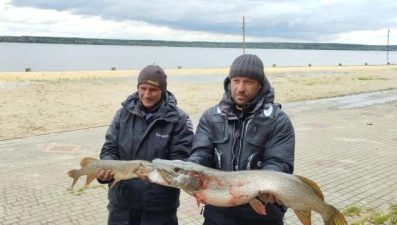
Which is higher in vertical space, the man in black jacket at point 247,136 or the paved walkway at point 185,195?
the man in black jacket at point 247,136

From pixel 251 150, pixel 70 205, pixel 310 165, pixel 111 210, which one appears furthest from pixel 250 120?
pixel 310 165

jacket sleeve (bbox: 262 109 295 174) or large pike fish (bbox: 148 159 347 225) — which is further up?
jacket sleeve (bbox: 262 109 295 174)

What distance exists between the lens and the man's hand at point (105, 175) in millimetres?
3678

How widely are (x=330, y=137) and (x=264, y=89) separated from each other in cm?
913

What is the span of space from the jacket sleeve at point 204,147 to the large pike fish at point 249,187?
36 centimetres

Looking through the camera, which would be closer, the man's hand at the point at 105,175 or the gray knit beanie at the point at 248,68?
the gray knit beanie at the point at 248,68

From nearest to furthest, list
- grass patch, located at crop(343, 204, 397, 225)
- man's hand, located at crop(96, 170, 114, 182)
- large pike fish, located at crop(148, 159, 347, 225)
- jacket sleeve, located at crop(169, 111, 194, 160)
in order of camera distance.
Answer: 1. large pike fish, located at crop(148, 159, 347, 225)
2. man's hand, located at crop(96, 170, 114, 182)
3. jacket sleeve, located at crop(169, 111, 194, 160)
4. grass patch, located at crop(343, 204, 397, 225)

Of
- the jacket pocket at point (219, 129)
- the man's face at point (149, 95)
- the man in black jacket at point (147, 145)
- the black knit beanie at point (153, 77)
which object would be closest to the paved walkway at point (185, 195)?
the man in black jacket at point (147, 145)

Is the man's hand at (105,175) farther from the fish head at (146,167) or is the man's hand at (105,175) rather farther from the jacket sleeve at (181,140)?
the jacket sleeve at (181,140)

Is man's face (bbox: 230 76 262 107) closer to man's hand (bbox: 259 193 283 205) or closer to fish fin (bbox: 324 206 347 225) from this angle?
man's hand (bbox: 259 193 283 205)

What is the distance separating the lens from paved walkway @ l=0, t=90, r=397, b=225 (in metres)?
6.29

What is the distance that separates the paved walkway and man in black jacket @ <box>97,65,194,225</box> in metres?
2.19

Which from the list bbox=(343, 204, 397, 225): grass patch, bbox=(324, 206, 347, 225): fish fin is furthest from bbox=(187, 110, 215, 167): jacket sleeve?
bbox=(343, 204, 397, 225): grass patch

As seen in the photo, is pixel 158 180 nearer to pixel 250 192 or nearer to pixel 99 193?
pixel 250 192
